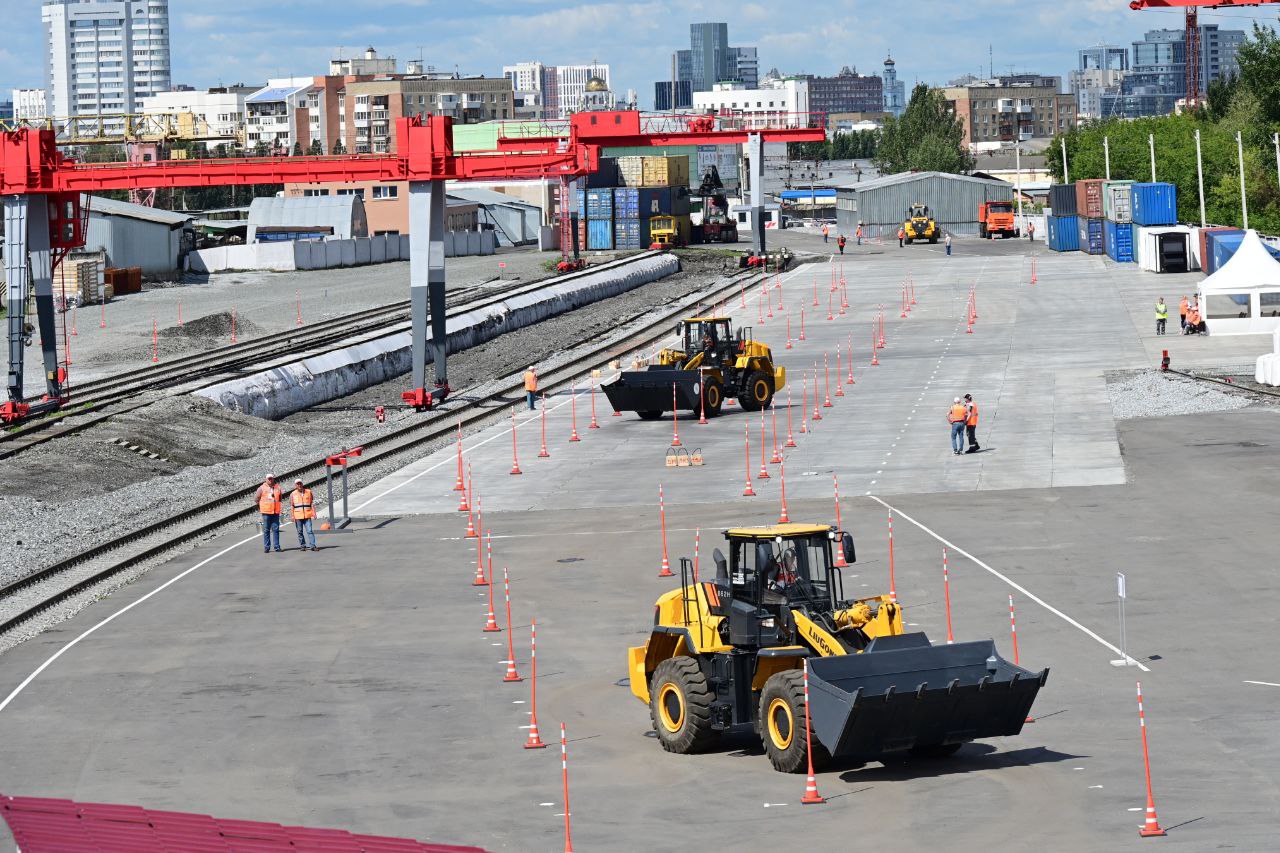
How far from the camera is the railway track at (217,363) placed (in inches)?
1895

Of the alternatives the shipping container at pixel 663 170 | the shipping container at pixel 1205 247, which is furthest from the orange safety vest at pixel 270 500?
the shipping container at pixel 663 170

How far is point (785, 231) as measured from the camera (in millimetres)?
147125

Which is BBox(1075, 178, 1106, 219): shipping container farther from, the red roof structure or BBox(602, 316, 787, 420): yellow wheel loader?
the red roof structure

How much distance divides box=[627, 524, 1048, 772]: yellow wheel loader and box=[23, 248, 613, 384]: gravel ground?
43.7 meters

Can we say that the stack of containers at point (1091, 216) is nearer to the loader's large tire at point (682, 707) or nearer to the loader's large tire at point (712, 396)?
the loader's large tire at point (712, 396)

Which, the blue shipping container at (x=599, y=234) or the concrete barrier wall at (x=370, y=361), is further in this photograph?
the blue shipping container at (x=599, y=234)

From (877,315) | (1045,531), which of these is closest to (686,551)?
(1045,531)

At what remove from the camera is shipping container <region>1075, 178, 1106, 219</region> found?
9894 centimetres

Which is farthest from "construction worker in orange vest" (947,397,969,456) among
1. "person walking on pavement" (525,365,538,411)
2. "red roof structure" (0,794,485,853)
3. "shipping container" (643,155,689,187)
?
"shipping container" (643,155,689,187)

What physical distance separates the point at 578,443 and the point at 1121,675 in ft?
85.0

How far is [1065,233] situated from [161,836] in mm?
96299

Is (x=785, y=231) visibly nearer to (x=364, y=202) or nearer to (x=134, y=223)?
(x=364, y=202)

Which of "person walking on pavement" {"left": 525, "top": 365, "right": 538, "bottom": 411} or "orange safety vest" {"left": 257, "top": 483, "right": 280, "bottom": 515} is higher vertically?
"person walking on pavement" {"left": 525, "top": 365, "right": 538, "bottom": 411}

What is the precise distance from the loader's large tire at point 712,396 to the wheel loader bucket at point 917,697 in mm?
31763
